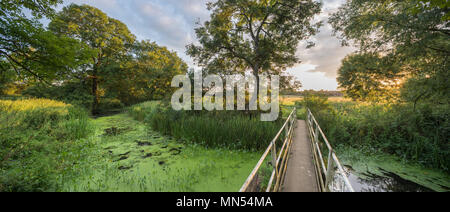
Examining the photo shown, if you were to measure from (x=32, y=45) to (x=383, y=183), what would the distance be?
38.1 feet

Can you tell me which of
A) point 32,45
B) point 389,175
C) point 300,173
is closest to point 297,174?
point 300,173

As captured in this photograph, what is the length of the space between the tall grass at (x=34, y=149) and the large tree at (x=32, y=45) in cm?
184

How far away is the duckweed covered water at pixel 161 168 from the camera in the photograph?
9.69 feet

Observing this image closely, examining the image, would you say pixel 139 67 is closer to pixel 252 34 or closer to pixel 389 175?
pixel 252 34

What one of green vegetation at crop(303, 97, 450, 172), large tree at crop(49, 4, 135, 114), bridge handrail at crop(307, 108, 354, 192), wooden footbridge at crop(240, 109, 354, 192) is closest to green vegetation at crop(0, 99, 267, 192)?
wooden footbridge at crop(240, 109, 354, 192)

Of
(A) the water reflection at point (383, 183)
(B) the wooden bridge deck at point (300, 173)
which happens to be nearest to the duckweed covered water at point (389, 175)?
(A) the water reflection at point (383, 183)

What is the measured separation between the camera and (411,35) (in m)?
4.57

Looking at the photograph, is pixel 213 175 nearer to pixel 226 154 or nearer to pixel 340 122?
pixel 226 154

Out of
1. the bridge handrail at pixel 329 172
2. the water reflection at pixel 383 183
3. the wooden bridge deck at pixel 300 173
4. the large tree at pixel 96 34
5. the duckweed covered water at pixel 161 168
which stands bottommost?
the water reflection at pixel 383 183

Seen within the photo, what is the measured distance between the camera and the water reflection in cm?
328

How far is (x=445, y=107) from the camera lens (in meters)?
5.00

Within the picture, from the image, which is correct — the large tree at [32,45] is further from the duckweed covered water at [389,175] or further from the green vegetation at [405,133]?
the green vegetation at [405,133]

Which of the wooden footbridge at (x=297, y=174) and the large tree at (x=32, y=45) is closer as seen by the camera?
the wooden footbridge at (x=297, y=174)
